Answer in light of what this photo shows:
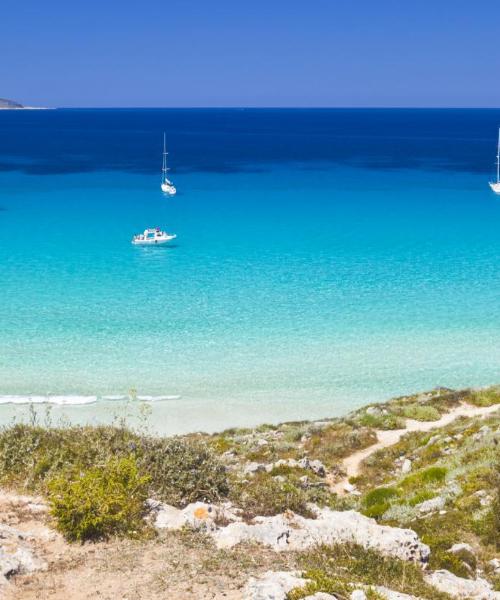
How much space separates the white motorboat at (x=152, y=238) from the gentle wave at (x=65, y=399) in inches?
1170

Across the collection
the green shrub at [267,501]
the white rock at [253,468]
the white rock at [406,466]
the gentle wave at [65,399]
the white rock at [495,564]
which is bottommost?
the white rock at [495,564]

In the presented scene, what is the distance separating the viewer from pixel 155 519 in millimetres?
11711

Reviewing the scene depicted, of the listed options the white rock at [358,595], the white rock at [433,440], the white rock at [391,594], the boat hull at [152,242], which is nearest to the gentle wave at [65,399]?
the white rock at [433,440]

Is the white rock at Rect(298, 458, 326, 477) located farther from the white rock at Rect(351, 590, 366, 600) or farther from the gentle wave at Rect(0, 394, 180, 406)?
the gentle wave at Rect(0, 394, 180, 406)

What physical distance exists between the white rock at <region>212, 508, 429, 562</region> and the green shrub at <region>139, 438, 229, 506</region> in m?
1.48

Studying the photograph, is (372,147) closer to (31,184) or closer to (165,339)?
(31,184)

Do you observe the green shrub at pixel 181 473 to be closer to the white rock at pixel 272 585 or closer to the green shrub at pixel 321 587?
the white rock at pixel 272 585

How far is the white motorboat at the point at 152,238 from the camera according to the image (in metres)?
57.1

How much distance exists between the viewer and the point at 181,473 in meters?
13.3

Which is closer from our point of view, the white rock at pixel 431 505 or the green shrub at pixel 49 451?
the green shrub at pixel 49 451

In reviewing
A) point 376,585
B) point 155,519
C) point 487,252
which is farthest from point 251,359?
point 487,252

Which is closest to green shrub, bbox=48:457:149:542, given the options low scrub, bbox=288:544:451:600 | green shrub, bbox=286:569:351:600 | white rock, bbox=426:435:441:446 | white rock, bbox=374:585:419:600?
low scrub, bbox=288:544:451:600

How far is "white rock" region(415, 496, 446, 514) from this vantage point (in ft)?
47.0

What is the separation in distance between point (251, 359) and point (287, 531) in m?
21.4
